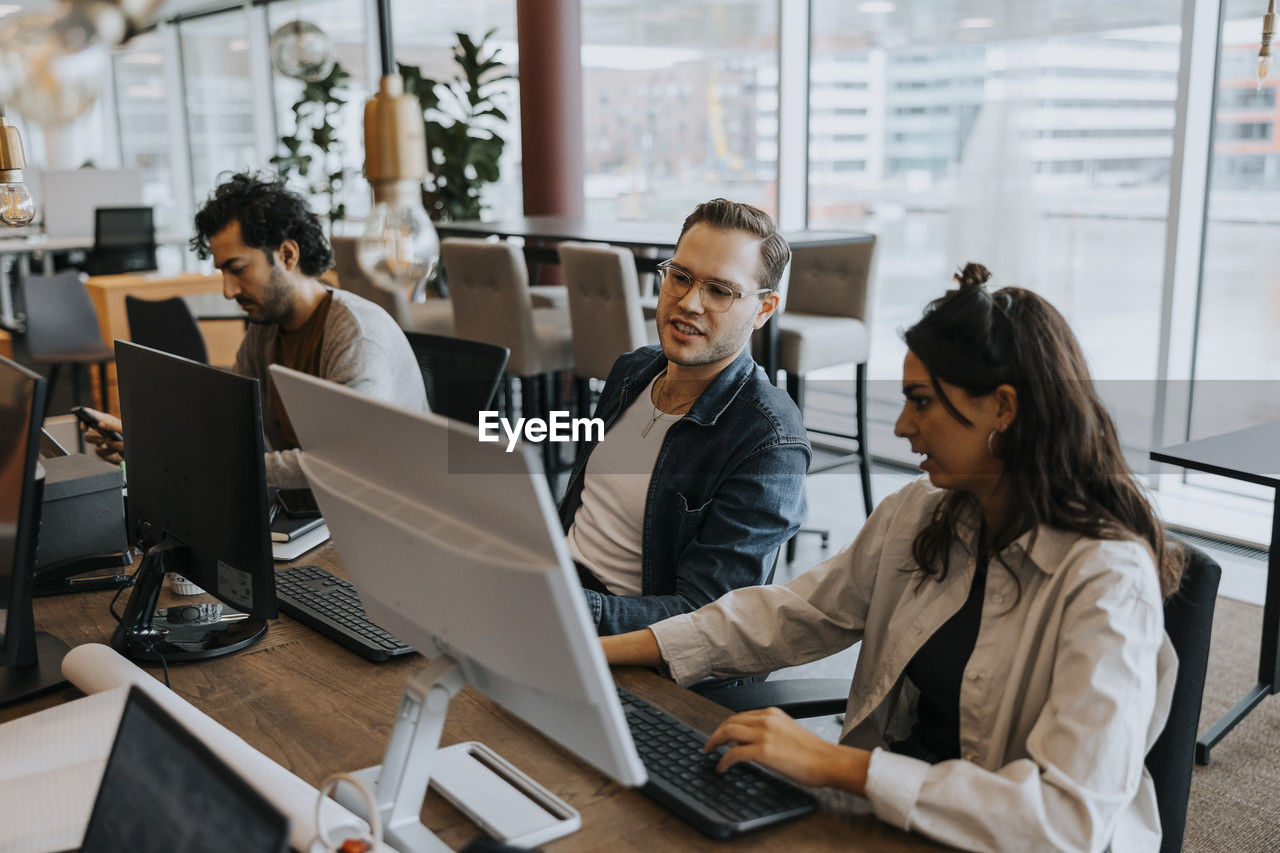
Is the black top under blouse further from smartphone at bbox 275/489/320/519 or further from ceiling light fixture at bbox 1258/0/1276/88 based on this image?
ceiling light fixture at bbox 1258/0/1276/88

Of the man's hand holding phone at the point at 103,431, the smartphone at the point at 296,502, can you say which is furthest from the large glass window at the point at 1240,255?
the man's hand holding phone at the point at 103,431

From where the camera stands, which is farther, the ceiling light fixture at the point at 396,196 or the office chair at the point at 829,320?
the office chair at the point at 829,320

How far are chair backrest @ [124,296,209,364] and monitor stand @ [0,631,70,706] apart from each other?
8.20 ft

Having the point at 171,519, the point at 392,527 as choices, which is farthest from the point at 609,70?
the point at 392,527

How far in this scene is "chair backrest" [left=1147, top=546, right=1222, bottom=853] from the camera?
4.22ft

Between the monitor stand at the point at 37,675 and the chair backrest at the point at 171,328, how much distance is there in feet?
8.20

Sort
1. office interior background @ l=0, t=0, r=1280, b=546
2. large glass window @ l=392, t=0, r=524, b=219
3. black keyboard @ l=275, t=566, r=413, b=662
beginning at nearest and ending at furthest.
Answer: black keyboard @ l=275, t=566, r=413, b=662, office interior background @ l=0, t=0, r=1280, b=546, large glass window @ l=392, t=0, r=524, b=219

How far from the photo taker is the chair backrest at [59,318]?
5.02 m

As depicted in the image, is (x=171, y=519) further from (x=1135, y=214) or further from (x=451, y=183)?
(x=451, y=183)

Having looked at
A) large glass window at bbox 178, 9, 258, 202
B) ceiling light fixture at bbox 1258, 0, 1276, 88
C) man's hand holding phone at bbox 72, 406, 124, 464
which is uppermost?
large glass window at bbox 178, 9, 258, 202

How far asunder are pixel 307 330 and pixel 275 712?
4.23 feet

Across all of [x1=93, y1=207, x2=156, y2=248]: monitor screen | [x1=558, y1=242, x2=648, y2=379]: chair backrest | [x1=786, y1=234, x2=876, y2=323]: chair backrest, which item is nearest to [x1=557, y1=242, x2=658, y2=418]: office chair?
[x1=558, y1=242, x2=648, y2=379]: chair backrest

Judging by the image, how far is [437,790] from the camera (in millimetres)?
1205

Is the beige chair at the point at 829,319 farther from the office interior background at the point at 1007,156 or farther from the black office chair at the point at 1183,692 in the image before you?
the black office chair at the point at 1183,692
